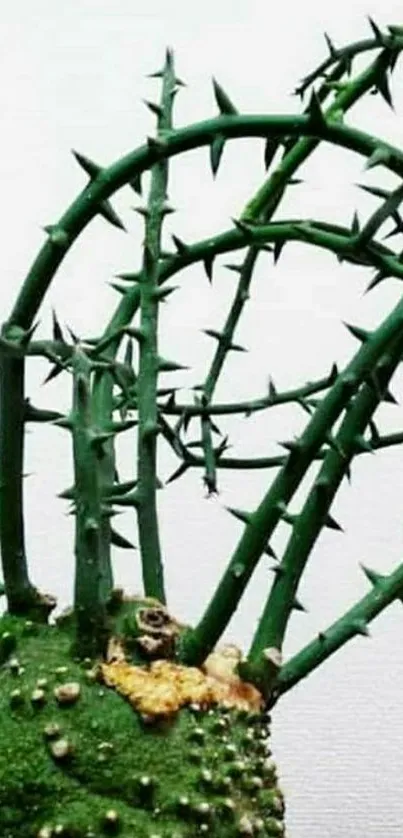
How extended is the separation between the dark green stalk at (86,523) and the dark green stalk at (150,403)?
1.9 inches

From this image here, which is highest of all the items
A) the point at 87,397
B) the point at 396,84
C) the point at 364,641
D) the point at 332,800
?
the point at 396,84

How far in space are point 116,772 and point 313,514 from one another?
11 centimetres

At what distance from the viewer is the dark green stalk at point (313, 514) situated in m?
0.63

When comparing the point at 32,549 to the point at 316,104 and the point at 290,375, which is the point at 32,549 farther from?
the point at 316,104

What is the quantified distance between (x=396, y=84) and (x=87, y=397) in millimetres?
749

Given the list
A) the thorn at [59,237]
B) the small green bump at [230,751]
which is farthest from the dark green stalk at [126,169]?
the small green bump at [230,751]

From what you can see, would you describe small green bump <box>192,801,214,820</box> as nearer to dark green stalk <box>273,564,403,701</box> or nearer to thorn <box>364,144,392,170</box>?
dark green stalk <box>273,564,403,701</box>

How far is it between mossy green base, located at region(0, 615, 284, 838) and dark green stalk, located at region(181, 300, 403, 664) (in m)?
0.03

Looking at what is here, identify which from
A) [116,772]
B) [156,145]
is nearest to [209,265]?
[156,145]

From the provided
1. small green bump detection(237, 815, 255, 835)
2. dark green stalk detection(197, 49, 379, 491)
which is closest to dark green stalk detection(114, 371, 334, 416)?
dark green stalk detection(197, 49, 379, 491)

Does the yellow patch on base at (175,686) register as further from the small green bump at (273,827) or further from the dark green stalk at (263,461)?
the dark green stalk at (263,461)

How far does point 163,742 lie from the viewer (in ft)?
1.96

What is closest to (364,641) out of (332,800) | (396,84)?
(332,800)

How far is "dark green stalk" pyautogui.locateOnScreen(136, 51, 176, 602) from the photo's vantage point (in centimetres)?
68
